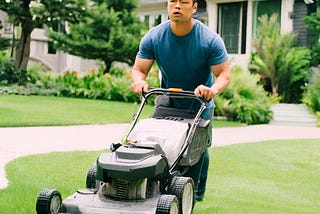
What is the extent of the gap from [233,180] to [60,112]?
816 centimetres

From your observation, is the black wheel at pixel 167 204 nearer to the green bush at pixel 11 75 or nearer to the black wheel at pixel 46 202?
the black wheel at pixel 46 202

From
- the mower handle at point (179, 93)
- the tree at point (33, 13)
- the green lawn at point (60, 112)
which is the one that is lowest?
the green lawn at point (60, 112)

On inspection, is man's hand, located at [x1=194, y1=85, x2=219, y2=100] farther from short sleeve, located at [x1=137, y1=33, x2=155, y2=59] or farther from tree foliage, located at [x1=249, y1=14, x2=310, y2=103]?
tree foliage, located at [x1=249, y1=14, x2=310, y2=103]

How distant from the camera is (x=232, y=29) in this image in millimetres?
21531

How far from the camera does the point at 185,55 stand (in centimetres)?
405

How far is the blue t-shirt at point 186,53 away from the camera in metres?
4.02

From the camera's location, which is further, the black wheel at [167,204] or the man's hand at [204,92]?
the man's hand at [204,92]

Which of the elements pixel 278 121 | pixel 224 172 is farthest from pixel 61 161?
pixel 278 121

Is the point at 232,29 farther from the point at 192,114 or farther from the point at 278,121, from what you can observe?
the point at 192,114

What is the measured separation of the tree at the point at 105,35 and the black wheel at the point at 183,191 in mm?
17123

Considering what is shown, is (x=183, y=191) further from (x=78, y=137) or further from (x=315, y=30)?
(x=315, y=30)

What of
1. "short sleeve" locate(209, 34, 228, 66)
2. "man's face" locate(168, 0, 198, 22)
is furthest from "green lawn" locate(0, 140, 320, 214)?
"man's face" locate(168, 0, 198, 22)

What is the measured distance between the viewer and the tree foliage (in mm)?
17875

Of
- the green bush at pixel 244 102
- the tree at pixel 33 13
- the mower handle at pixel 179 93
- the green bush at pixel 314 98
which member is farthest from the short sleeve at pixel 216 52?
A: the tree at pixel 33 13
